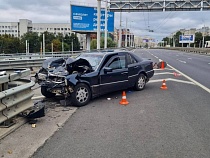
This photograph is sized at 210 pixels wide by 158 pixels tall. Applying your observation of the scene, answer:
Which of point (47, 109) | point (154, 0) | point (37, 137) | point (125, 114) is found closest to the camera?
point (37, 137)

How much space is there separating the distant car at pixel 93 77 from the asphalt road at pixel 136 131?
44 cm

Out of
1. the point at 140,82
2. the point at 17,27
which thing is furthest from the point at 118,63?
the point at 17,27

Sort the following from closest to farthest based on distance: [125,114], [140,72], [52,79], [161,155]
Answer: [161,155] → [125,114] → [52,79] → [140,72]

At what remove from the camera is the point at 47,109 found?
6125 millimetres

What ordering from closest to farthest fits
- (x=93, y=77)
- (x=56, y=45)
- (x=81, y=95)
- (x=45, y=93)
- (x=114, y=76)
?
(x=81, y=95), (x=93, y=77), (x=45, y=93), (x=114, y=76), (x=56, y=45)

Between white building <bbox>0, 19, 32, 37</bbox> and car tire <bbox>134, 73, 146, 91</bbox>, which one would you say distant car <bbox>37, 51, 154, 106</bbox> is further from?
white building <bbox>0, 19, 32, 37</bbox>

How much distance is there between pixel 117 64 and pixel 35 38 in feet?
313

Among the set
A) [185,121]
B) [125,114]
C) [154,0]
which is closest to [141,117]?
[125,114]

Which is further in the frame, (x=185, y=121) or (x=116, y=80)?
(x=116, y=80)

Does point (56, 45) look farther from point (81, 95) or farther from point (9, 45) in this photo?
point (81, 95)

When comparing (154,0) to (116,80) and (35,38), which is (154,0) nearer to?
(116,80)

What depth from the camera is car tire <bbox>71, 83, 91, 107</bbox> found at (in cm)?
633

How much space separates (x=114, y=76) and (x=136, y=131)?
321cm

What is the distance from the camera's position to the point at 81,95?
6492 millimetres
